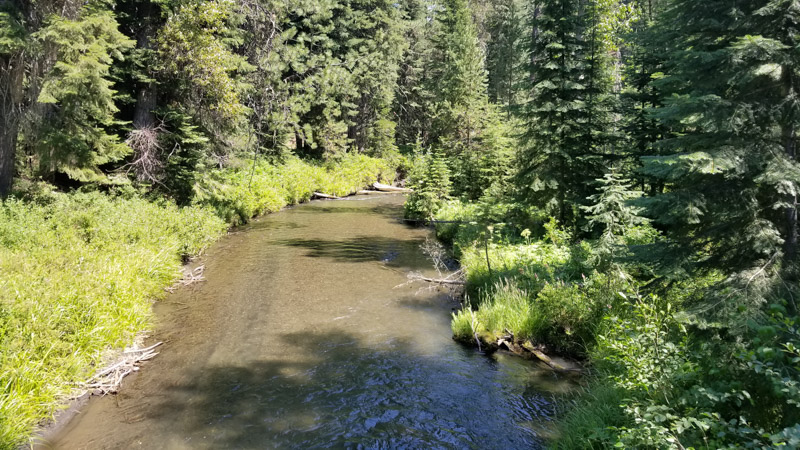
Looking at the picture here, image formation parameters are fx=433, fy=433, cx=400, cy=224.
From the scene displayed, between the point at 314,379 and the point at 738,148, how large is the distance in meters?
6.10

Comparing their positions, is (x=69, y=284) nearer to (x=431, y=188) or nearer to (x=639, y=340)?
(x=639, y=340)

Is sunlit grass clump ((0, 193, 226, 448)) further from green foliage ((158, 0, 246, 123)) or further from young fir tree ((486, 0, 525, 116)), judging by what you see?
young fir tree ((486, 0, 525, 116))

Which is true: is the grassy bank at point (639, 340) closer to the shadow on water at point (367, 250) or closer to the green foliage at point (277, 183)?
the shadow on water at point (367, 250)

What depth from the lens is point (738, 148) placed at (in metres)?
4.53

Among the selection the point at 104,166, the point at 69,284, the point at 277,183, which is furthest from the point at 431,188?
the point at 69,284

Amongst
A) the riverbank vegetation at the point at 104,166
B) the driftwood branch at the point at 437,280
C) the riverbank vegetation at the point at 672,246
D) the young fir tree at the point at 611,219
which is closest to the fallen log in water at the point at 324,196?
the riverbank vegetation at the point at 104,166

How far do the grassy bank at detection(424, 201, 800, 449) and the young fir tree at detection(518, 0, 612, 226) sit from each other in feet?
3.93

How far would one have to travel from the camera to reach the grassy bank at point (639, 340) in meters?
2.91

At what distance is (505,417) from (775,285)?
10.7 ft

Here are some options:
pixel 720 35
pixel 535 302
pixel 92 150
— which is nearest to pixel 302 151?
pixel 92 150

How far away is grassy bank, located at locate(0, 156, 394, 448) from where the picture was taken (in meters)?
5.11

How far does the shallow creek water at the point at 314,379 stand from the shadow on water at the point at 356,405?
0.06ft

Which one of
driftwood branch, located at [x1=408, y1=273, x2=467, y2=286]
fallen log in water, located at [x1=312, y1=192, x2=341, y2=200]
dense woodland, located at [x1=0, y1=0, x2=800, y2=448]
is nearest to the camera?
→ dense woodland, located at [x1=0, y1=0, x2=800, y2=448]

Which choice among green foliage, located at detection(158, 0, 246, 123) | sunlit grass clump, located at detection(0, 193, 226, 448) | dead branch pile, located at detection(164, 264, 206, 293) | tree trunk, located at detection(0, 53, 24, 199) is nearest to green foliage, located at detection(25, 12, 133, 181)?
tree trunk, located at detection(0, 53, 24, 199)
